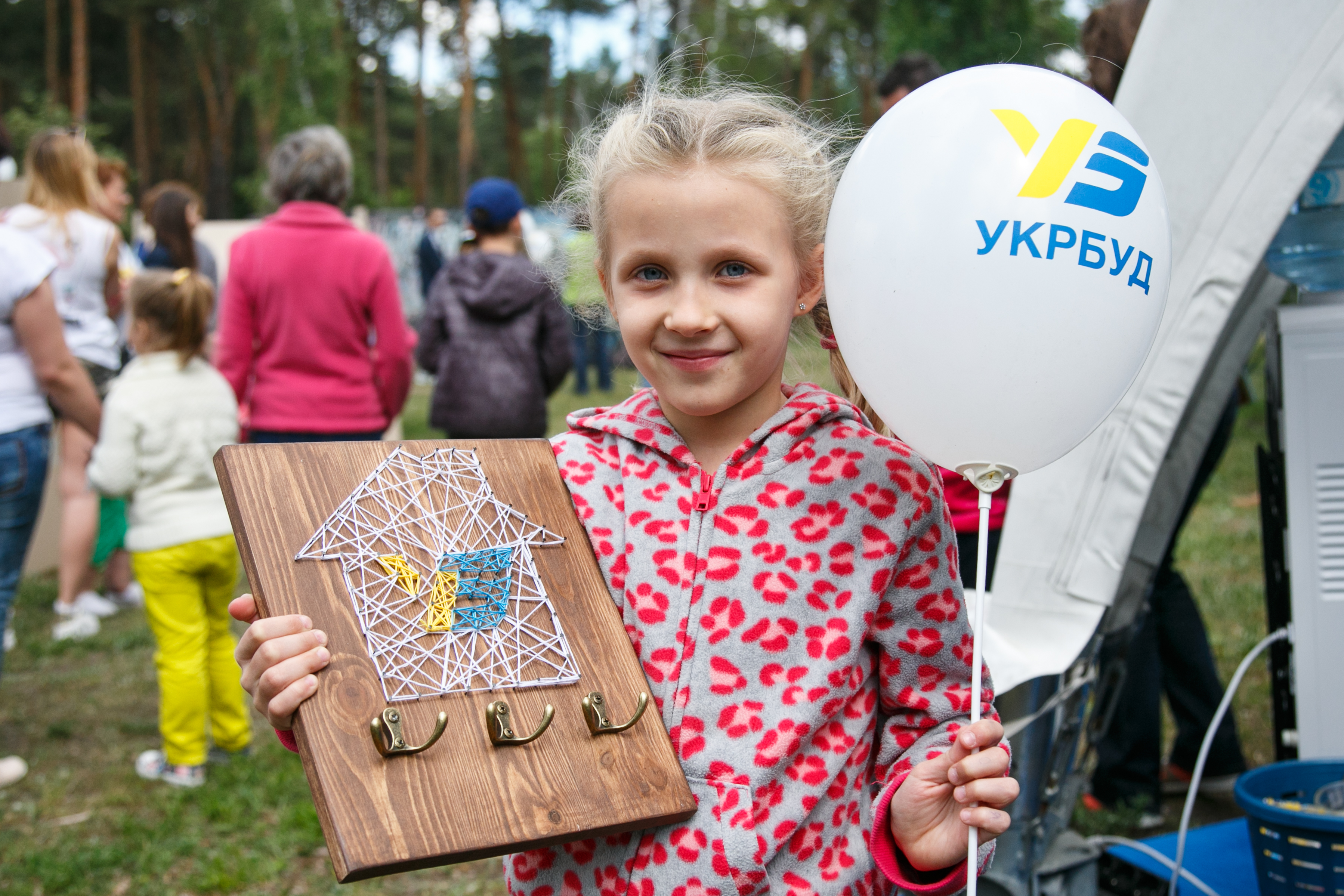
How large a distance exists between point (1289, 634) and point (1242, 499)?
576cm

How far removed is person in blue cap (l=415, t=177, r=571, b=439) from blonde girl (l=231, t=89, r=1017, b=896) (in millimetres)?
2795

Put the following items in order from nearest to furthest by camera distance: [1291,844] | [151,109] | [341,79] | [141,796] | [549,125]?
[1291,844]
[141,796]
[341,79]
[151,109]
[549,125]

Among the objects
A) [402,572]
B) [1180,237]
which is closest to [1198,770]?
[1180,237]

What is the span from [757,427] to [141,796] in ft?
9.89

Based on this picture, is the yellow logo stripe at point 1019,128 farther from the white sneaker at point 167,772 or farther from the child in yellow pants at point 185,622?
the white sneaker at point 167,772

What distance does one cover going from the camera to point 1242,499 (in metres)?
7.54

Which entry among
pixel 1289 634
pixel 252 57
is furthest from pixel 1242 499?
pixel 252 57

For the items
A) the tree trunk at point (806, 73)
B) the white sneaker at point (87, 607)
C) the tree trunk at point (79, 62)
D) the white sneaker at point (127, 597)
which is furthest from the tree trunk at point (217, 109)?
the white sneaker at point (87, 607)

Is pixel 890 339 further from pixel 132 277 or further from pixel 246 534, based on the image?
pixel 132 277

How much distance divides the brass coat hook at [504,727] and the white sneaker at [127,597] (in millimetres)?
5043

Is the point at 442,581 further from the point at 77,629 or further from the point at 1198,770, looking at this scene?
the point at 77,629

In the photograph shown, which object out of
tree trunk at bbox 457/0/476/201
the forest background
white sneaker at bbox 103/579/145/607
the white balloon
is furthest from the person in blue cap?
tree trunk at bbox 457/0/476/201

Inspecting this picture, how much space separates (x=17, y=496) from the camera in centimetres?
329

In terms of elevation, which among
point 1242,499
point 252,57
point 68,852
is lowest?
point 252,57
